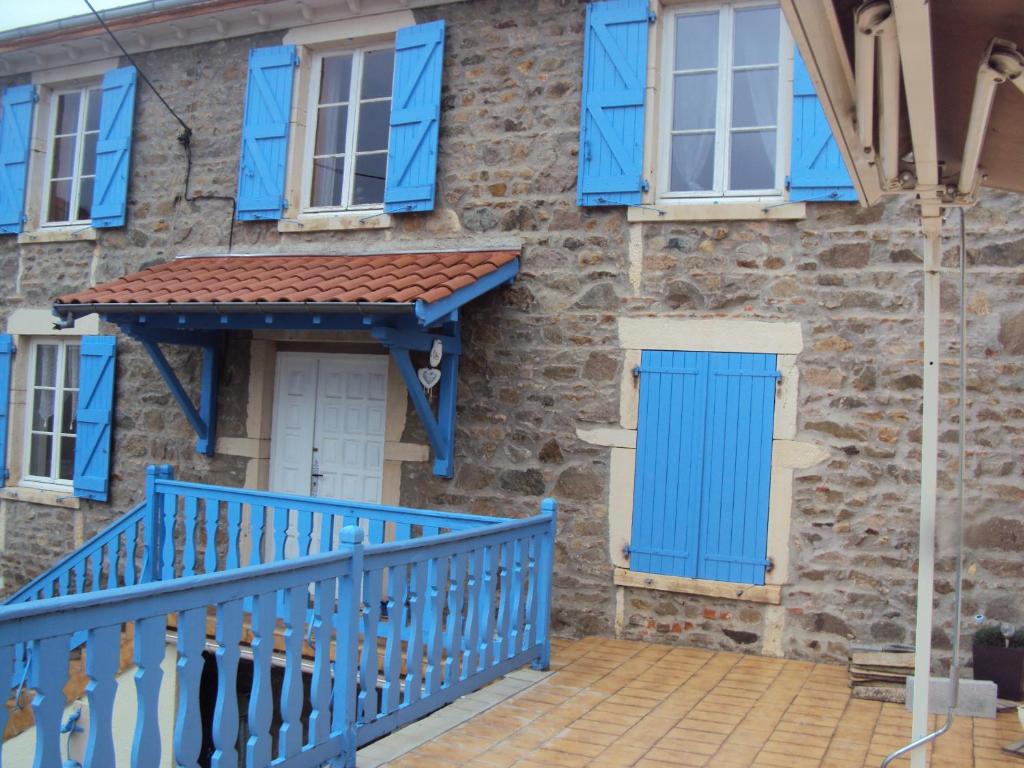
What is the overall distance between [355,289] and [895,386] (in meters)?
3.42

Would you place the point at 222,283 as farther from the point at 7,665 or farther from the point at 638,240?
the point at 7,665

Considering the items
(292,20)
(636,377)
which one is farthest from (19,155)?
(636,377)

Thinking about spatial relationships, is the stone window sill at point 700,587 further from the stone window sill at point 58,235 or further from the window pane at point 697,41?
the stone window sill at point 58,235

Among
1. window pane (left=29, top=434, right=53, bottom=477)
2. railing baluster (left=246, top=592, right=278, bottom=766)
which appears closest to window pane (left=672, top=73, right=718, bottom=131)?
railing baluster (left=246, top=592, right=278, bottom=766)

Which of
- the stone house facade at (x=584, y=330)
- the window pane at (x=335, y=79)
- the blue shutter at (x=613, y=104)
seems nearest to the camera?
the stone house facade at (x=584, y=330)

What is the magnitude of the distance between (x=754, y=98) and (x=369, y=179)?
3040 millimetres

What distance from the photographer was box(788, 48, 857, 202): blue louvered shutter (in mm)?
5988

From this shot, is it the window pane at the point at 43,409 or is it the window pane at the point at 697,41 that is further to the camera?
the window pane at the point at 43,409

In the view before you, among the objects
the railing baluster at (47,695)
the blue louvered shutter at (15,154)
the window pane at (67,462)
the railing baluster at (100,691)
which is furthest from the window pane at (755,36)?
the window pane at (67,462)

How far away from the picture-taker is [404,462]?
7172mm

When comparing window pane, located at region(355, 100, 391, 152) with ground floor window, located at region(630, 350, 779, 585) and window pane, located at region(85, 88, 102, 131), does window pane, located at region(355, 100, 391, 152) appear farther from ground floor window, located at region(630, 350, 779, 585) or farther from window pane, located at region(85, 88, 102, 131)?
window pane, located at region(85, 88, 102, 131)

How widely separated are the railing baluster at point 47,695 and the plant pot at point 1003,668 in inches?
183

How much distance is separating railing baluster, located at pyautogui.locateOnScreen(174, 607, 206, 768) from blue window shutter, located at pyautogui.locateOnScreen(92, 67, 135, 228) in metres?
6.31

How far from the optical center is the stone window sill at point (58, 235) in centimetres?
880
